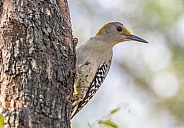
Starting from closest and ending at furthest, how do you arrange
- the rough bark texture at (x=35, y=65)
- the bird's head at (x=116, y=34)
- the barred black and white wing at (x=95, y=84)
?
the rough bark texture at (x=35, y=65), the barred black and white wing at (x=95, y=84), the bird's head at (x=116, y=34)

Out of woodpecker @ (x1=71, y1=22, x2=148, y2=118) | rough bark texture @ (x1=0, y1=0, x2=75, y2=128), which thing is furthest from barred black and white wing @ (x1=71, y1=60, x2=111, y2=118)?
rough bark texture @ (x1=0, y1=0, x2=75, y2=128)

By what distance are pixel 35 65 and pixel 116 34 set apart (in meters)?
2.90

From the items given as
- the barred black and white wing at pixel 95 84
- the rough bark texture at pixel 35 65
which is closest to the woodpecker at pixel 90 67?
the barred black and white wing at pixel 95 84

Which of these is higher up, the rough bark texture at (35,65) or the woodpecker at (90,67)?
the woodpecker at (90,67)

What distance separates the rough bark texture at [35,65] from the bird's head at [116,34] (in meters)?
2.46

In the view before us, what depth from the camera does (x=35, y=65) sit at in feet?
8.73

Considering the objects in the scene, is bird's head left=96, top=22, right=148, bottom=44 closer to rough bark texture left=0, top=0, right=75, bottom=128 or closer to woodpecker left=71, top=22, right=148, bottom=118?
woodpecker left=71, top=22, right=148, bottom=118

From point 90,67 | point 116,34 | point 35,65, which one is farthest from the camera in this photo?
point 116,34

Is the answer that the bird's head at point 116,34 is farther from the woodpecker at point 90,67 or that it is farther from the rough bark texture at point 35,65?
the rough bark texture at point 35,65

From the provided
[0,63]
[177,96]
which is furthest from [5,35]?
[177,96]

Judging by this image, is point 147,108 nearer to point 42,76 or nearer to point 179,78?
point 179,78

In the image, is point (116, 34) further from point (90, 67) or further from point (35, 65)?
point (35, 65)

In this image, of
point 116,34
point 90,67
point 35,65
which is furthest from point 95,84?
point 35,65

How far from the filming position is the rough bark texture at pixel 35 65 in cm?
254
